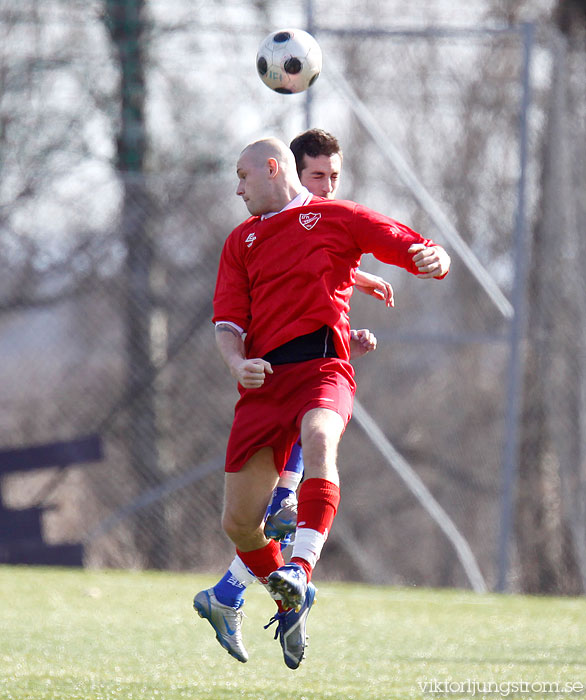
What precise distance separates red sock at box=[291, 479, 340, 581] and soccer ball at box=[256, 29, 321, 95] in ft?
6.10

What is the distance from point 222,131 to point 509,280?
308cm

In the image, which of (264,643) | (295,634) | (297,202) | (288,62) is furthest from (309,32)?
(295,634)

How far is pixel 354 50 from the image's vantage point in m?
9.00

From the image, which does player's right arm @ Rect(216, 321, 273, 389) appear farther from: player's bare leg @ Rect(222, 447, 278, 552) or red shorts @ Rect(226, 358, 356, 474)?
player's bare leg @ Rect(222, 447, 278, 552)

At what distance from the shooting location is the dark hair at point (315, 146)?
173 inches

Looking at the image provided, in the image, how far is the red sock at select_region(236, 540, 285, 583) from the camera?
395 centimetres

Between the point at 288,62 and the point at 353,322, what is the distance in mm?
3987

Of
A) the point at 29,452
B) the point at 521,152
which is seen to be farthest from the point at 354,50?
the point at 29,452

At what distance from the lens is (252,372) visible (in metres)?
3.62

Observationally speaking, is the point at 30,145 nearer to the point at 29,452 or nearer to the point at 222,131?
the point at 222,131

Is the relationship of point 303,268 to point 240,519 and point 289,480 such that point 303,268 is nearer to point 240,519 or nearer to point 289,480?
point 289,480

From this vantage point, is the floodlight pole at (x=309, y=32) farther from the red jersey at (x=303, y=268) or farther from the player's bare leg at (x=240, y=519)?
the player's bare leg at (x=240, y=519)

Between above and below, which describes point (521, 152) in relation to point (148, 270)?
above

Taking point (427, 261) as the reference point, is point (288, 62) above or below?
above
